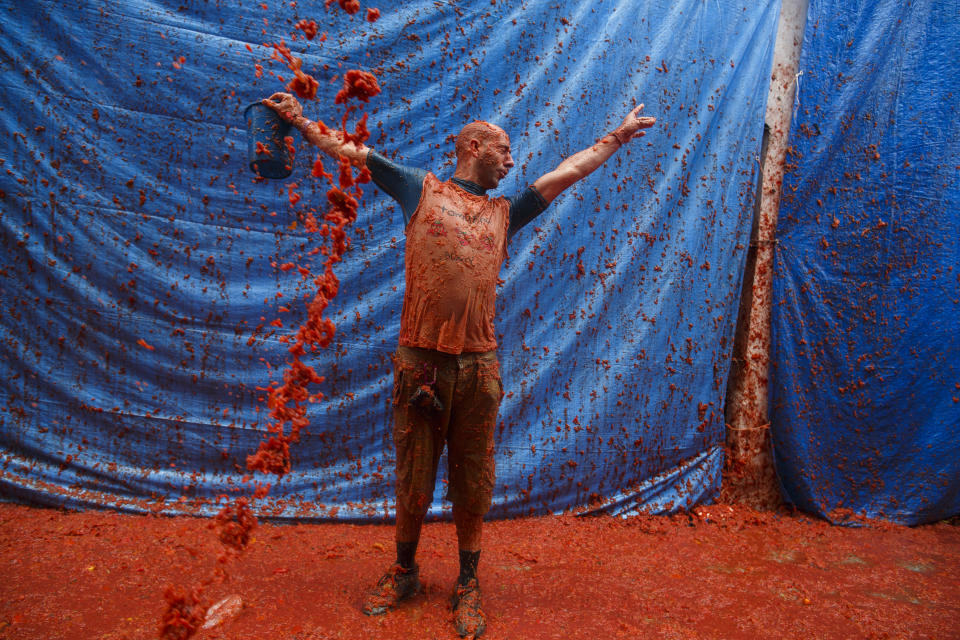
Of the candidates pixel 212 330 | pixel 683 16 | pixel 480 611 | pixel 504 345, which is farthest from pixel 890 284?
pixel 212 330

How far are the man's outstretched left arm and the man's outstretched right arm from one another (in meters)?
0.60

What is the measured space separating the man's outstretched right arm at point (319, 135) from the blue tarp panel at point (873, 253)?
2196 millimetres

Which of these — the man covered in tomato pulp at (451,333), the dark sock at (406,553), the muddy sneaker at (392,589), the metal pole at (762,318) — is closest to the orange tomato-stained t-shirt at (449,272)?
the man covered in tomato pulp at (451,333)

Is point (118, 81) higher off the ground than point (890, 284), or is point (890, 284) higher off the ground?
point (118, 81)

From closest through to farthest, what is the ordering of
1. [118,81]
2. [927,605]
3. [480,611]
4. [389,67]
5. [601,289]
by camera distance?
[480,611], [927,605], [118,81], [389,67], [601,289]

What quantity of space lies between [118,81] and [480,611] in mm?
2520

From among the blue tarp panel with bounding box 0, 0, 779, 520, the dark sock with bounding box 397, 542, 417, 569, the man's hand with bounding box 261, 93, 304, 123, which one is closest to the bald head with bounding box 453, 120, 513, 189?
the man's hand with bounding box 261, 93, 304, 123

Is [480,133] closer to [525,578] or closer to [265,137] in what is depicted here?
[265,137]

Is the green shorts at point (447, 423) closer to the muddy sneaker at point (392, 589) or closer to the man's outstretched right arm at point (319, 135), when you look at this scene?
the muddy sneaker at point (392, 589)

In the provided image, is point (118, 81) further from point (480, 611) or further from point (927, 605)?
point (927, 605)

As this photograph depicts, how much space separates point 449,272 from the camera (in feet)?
5.68

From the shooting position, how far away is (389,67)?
Answer: 2.50 m

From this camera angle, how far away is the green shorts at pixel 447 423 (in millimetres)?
1768

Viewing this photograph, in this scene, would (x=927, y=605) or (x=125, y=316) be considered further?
(x=125, y=316)
